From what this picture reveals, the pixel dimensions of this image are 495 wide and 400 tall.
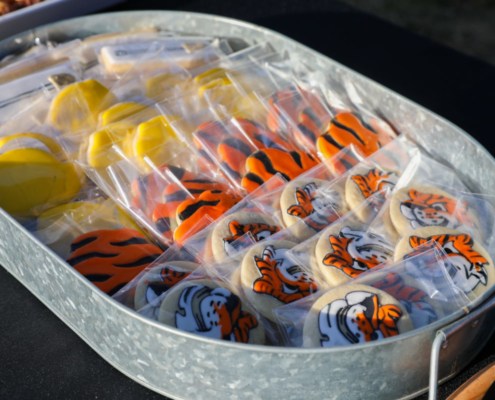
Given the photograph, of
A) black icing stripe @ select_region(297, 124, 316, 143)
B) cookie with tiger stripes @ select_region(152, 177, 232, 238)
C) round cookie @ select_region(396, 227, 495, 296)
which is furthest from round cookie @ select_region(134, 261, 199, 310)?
black icing stripe @ select_region(297, 124, 316, 143)

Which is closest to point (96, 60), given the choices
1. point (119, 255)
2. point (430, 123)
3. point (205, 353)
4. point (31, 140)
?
point (31, 140)

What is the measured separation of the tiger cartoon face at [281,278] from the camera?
2.33ft

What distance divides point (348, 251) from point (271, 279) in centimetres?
13

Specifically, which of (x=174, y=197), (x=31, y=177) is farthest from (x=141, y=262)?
(x=31, y=177)

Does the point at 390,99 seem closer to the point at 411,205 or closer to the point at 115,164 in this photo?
the point at 411,205

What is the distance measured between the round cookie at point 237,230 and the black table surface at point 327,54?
23 centimetres

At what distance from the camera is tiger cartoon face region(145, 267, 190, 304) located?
27.7 inches

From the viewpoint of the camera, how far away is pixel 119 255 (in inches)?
31.5

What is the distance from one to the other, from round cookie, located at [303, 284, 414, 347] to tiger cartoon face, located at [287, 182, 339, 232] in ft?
0.64

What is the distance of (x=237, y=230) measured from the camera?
0.81 meters

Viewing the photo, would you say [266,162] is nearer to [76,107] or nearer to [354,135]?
[354,135]

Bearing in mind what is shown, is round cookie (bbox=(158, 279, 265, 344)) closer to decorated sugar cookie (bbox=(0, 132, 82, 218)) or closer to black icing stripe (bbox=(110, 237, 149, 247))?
black icing stripe (bbox=(110, 237, 149, 247))

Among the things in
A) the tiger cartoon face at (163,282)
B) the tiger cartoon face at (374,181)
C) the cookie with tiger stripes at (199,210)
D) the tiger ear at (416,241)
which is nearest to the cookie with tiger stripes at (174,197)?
the cookie with tiger stripes at (199,210)

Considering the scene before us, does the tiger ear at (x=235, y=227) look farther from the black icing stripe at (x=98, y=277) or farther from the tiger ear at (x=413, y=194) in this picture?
the tiger ear at (x=413, y=194)
